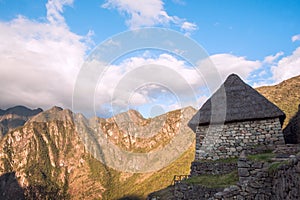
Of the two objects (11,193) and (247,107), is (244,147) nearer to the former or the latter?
(247,107)

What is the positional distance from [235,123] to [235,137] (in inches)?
29.4

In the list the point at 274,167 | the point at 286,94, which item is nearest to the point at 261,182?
the point at 274,167

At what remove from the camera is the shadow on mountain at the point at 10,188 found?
14593cm

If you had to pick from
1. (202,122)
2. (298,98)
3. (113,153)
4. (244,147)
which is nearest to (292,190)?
(244,147)

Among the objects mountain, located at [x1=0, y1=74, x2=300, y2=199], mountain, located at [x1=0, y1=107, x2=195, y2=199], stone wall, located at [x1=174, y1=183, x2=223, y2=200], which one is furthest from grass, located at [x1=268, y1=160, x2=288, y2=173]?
mountain, located at [x1=0, y1=107, x2=195, y2=199]

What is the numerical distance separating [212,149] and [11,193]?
17367 cm

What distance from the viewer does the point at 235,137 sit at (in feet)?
41.1

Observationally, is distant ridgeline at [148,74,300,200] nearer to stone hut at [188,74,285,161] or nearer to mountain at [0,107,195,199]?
stone hut at [188,74,285,161]

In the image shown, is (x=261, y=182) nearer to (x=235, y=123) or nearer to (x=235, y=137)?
(x=235, y=137)

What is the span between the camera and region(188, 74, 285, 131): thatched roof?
40.4ft

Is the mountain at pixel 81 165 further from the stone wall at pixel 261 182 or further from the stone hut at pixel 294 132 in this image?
the stone wall at pixel 261 182

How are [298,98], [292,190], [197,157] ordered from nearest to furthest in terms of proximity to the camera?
[292,190] → [197,157] → [298,98]

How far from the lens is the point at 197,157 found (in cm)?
1302

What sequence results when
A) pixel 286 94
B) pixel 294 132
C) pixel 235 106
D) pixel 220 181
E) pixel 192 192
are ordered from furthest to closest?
pixel 286 94
pixel 294 132
pixel 235 106
pixel 192 192
pixel 220 181
